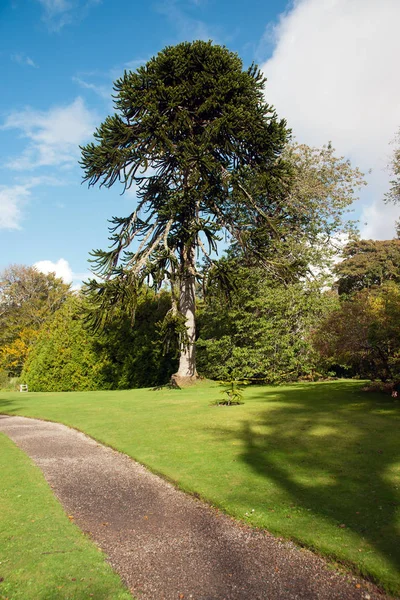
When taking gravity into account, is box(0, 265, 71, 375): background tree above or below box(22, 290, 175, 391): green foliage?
above

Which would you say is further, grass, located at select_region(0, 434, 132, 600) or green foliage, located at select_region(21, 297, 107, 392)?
green foliage, located at select_region(21, 297, 107, 392)

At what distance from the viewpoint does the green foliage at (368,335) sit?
10.3 metres

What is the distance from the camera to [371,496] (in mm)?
4664

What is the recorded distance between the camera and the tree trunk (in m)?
19.0

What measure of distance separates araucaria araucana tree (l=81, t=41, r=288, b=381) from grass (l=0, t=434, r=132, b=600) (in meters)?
11.7

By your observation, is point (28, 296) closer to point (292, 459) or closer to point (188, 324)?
point (188, 324)

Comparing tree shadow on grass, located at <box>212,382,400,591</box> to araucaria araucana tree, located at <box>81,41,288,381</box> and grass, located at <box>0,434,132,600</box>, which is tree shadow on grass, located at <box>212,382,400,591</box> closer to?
grass, located at <box>0,434,132,600</box>

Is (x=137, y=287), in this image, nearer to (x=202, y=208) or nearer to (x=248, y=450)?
(x=202, y=208)

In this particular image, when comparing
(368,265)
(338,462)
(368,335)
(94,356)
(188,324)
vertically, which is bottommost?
(338,462)

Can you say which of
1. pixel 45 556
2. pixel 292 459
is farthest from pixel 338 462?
pixel 45 556

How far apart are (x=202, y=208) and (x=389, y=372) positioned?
11.8m

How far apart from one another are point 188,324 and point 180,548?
15729mm

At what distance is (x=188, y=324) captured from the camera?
1947 centimetres

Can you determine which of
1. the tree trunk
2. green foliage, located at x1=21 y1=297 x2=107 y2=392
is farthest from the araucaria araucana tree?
green foliage, located at x1=21 y1=297 x2=107 y2=392
